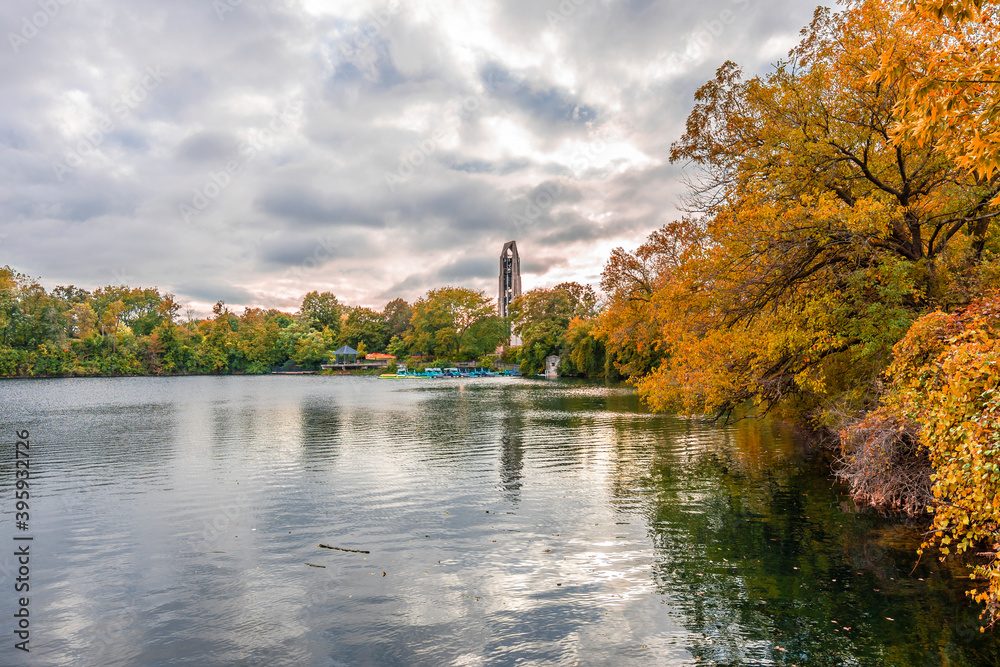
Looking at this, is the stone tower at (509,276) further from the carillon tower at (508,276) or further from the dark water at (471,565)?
the dark water at (471,565)

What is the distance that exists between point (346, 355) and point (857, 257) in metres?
135

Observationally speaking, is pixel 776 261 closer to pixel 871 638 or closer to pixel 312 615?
pixel 871 638

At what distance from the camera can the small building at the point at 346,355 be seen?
5556 inches

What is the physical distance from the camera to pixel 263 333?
144750 mm

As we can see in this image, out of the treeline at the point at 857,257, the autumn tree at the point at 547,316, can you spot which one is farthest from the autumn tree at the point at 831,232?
the autumn tree at the point at 547,316

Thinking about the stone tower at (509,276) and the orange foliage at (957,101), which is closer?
the orange foliage at (957,101)

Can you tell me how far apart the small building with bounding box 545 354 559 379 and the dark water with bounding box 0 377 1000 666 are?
78.7m

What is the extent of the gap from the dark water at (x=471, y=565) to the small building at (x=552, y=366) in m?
78.7

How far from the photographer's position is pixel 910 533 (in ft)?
42.6

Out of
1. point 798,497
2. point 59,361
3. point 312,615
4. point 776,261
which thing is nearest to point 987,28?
point 776,261

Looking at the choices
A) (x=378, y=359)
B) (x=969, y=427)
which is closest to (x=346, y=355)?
(x=378, y=359)

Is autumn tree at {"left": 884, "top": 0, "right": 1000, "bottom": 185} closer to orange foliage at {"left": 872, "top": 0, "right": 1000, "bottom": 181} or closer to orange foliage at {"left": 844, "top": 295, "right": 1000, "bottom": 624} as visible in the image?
orange foliage at {"left": 872, "top": 0, "right": 1000, "bottom": 181}

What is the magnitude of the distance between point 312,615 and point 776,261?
534 inches

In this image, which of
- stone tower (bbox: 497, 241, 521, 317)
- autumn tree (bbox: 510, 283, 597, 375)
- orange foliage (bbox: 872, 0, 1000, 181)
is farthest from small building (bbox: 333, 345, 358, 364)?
orange foliage (bbox: 872, 0, 1000, 181)
